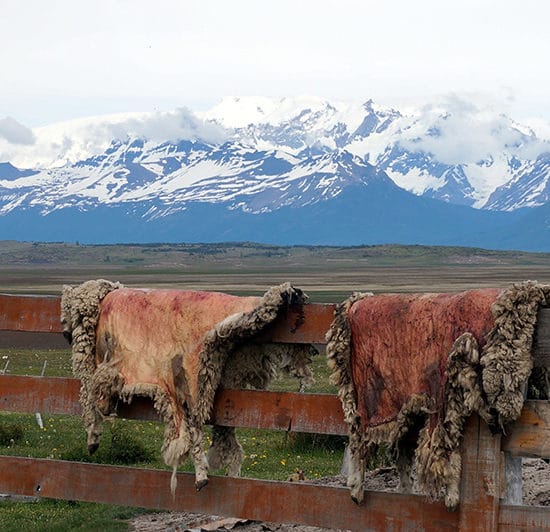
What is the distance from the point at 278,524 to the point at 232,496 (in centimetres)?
244

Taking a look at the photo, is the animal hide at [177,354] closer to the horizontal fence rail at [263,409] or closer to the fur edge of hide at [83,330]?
the fur edge of hide at [83,330]

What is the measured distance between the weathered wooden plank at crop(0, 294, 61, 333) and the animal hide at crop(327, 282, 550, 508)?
1683mm

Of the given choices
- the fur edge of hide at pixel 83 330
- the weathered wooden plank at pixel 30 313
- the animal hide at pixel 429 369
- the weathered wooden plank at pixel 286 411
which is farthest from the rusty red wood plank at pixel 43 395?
the animal hide at pixel 429 369

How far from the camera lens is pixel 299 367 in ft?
20.4

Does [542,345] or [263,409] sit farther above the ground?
[542,345]

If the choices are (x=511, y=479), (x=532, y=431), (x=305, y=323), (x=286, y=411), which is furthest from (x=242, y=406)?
(x=532, y=431)

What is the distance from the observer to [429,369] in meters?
5.54

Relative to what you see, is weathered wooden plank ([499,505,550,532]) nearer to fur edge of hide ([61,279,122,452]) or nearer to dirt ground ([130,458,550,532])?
fur edge of hide ([61,279,122,452])

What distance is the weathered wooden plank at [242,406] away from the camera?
598cm

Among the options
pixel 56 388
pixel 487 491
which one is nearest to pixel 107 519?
pixel 56 388

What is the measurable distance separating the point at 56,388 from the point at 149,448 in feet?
28.0

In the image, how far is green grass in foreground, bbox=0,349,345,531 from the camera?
9.84 metres

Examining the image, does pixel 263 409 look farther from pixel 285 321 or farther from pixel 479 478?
pixel 479 478

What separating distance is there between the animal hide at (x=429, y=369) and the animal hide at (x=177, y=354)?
1.32 ft
